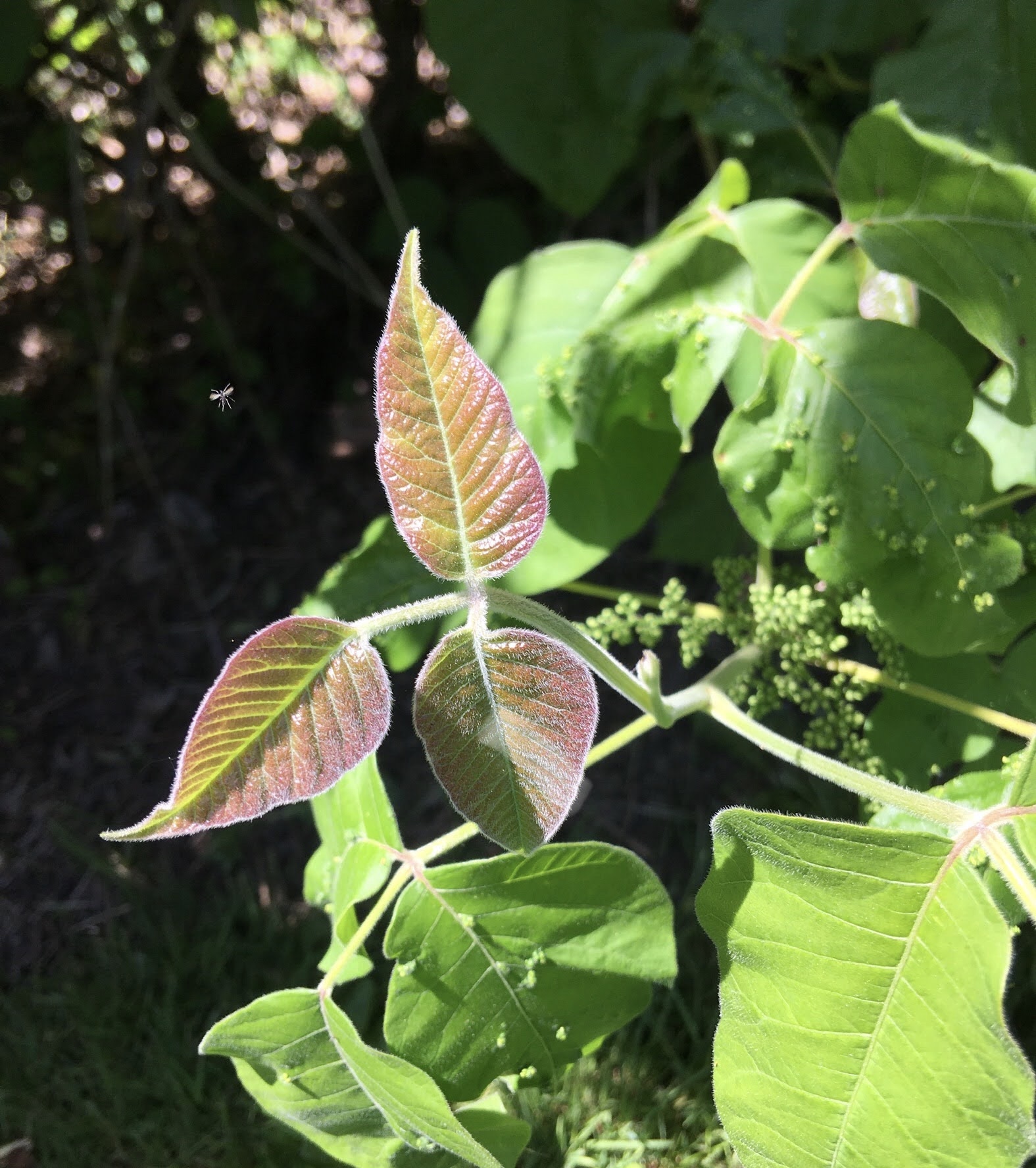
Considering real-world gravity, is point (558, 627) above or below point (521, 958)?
above

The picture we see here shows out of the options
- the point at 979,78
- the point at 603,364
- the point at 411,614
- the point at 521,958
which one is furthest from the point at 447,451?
the point at 979,78

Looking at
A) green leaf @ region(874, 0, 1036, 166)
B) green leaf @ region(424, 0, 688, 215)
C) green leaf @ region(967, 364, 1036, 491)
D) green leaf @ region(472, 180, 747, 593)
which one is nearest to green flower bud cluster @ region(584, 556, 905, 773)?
green leaf @ region(472, 180, 747, 593)

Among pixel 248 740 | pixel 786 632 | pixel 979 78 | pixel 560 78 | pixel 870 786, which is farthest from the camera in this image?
pixel 560 78

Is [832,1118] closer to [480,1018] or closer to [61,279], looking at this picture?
[480,1018]

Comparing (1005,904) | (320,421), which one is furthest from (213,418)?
(1005,904)

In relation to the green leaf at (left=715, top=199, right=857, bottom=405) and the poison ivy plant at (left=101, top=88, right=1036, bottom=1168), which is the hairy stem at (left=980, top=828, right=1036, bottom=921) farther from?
the green leaf at (left=715, top=199, right=857, bottom=405)

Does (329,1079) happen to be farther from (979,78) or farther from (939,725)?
(979,78)
